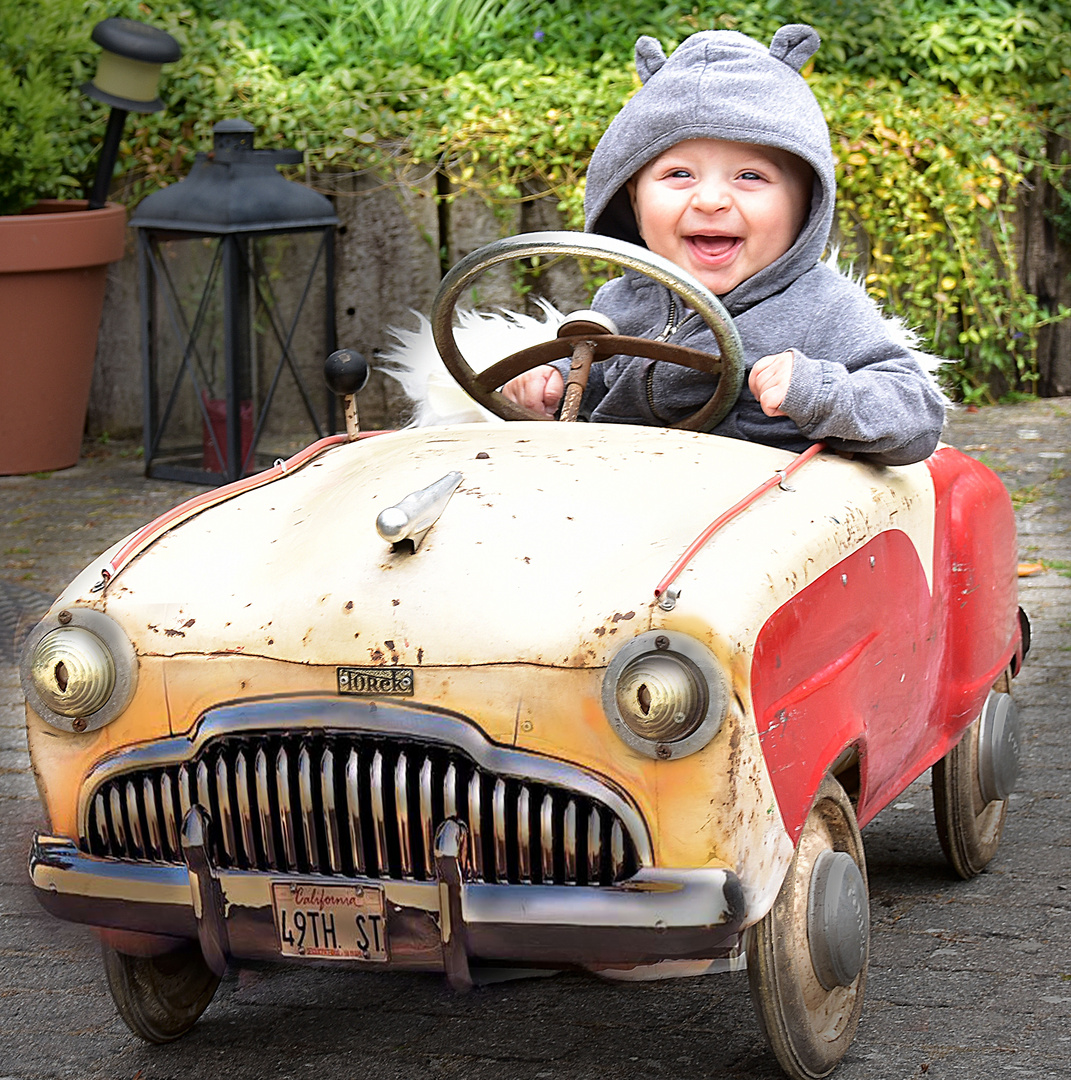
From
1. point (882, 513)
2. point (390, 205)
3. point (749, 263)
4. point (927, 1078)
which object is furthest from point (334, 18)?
point (927, 1078)

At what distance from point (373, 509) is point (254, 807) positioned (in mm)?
396

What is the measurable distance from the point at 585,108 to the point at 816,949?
4.67 meters

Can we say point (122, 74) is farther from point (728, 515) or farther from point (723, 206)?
point (728, 515)

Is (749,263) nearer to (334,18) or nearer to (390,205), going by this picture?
(390,205)

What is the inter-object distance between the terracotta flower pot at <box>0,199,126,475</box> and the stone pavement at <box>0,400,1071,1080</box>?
3.02m

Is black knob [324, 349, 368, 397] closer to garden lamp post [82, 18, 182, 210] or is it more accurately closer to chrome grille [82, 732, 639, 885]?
chrome grille [82, 732, 639, 885]

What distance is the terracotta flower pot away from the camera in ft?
18.8

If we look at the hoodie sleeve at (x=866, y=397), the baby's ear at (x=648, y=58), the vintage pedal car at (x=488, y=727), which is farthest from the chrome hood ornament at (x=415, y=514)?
the baby's ear at (x=648, y=58)

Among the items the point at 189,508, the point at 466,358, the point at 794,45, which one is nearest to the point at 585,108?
the point at 794,45

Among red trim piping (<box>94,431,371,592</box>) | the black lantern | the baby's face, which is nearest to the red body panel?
the baby's face

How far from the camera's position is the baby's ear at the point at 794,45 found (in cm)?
288

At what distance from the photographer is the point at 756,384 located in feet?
8.04

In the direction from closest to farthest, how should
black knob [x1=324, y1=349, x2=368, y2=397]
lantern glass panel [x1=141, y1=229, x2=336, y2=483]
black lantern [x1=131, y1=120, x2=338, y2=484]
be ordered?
black knob [x1=324, y1=349, x2=368, y2=397] → black lantern [x1=131, y1=120, x2=338, y2=484] → lantern glass panel [x1=141, y1=229, x2=336, y2=483]

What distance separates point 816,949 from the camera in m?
2.00
